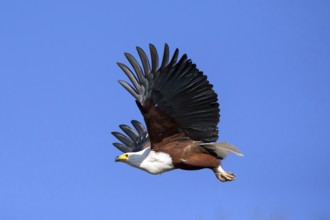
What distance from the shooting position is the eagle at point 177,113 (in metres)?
13.0

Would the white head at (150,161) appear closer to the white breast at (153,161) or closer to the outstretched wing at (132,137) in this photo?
the white breast at (153,161)

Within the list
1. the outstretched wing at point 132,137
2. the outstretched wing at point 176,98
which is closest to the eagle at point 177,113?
the outstretched wing at point 176,98

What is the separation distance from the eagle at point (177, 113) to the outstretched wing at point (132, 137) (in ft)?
5.39

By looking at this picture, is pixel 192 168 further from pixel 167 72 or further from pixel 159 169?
pixel 167 72

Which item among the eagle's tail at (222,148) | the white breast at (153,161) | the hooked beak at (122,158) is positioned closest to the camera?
the eagle's tail at (222,148)

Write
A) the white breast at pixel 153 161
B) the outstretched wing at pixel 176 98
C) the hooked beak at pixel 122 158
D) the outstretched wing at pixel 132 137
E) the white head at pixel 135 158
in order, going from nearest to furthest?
the outstretched wing at pixel 176 98 < the white breast at pixel 153 161 < the white head at pixel 135 158 < the hooked beak at pixel 122 158 < the outstretched wing at pixel 132 137

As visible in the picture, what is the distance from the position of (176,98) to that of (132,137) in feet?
8.43

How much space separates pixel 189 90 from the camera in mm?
13023

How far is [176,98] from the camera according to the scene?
13062 mm

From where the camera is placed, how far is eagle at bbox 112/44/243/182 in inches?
512

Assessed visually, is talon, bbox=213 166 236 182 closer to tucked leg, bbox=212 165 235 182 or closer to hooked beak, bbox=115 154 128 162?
tucked leg, bbox=212 165 235 182

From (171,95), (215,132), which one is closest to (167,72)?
(171,95)

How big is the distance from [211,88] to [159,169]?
1536 millimetres

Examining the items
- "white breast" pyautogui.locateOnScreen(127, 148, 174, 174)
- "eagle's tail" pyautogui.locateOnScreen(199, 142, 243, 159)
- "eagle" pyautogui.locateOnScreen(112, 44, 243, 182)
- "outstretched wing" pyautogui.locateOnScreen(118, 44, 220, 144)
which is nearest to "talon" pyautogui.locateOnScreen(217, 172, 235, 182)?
"eagle" pyautogui.locateOnScreen(112, 44, 243, 182)
